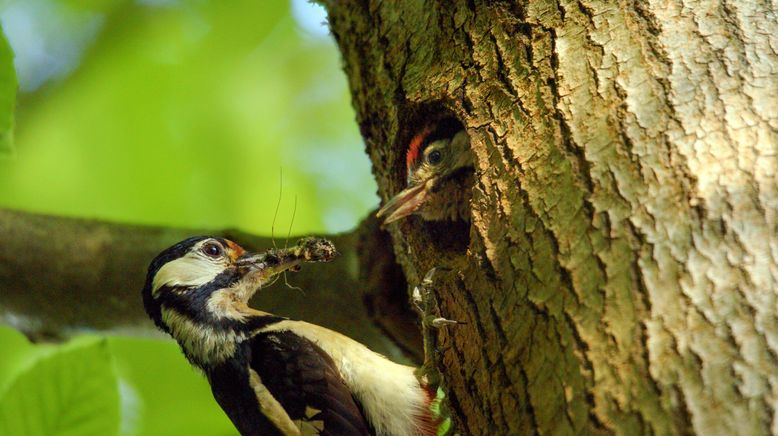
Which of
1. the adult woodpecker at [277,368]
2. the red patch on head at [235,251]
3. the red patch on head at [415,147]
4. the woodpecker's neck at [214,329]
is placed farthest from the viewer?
the red patch on head at [235,251]

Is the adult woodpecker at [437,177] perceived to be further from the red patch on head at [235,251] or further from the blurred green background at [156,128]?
the blurred green background at [156,128]

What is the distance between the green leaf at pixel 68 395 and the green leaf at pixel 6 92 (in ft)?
2.84

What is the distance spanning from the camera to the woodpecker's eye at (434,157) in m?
4.08

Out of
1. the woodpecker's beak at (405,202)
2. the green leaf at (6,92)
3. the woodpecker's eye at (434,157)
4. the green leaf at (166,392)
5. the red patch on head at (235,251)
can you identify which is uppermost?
the green leaf at (6,92)

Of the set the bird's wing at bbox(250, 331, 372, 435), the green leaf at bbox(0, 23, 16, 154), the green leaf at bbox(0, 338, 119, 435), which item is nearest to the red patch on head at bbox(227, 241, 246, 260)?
the bird's wing at bbox(250, 331, 372, 435)

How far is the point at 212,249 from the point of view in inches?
159

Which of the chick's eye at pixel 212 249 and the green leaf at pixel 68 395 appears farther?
the chick's eye at pixel 212 249

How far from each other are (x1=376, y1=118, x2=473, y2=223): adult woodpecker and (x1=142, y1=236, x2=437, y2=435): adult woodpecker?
691 mm

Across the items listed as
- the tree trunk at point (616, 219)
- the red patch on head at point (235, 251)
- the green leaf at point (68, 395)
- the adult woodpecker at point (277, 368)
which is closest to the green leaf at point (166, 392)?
the red patch on head at point (235, 251)

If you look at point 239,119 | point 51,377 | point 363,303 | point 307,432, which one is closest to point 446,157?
point 363,303

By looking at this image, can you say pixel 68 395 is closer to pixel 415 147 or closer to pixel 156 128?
pixel 415 147

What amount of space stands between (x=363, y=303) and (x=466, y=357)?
5.45ft

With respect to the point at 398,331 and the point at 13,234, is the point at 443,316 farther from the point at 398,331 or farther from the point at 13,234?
the point at 13,234

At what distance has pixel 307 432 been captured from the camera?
3.20m
